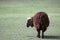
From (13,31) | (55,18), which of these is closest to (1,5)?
(55,18)

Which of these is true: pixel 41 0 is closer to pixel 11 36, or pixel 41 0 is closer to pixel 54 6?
pixel 54 6

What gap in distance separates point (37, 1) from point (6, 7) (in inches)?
65.4

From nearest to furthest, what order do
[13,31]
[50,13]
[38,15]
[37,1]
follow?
[38,15], [13,31], [50,13], [37,1]

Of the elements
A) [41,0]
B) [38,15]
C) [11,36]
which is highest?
[41,0]

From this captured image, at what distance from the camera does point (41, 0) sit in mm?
9617

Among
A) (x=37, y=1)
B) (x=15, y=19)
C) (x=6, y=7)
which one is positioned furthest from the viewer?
(x=37, y=1)

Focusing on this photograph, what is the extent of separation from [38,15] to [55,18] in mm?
1735

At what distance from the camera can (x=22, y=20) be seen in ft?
20.7

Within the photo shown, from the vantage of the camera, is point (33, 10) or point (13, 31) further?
point (33, 10)

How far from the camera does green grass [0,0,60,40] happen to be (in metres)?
5.07

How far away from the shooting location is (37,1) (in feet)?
30.8

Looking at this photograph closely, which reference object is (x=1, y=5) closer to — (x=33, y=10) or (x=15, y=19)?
(x=33, y=10)

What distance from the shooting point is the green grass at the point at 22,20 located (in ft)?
16.6

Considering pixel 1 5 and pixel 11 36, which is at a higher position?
pixel 1 5
